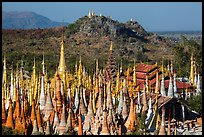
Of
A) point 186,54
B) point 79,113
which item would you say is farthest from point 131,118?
point 186,54

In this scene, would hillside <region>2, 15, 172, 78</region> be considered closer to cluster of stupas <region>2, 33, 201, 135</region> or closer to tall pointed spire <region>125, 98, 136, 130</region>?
cluster of stupas <region>2, 33, 201, 135</region>

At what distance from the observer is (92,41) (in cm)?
7194

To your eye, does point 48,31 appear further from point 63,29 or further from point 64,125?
point 64,125

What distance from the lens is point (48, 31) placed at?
82.4 m

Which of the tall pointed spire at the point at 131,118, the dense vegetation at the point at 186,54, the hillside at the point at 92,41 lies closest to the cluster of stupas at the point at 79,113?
the tall pointed spire at the point at 131,118

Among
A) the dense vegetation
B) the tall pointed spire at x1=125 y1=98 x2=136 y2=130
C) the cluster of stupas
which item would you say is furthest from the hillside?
the tall pointed spire at x1=125 y1=98 x2=136 y2=130

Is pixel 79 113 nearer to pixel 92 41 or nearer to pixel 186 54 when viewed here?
pixel 186 54

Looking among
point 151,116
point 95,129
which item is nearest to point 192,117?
point 151,116

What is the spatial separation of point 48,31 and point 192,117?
61.5 meters

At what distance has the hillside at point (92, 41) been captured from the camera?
64.9 m

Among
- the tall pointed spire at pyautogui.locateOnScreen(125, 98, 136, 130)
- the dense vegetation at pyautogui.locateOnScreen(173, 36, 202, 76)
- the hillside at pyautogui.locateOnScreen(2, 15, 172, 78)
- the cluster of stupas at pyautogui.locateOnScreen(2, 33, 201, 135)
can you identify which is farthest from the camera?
the hillside at pyautogui.locateOnScreen(2, 15, 172, 78)

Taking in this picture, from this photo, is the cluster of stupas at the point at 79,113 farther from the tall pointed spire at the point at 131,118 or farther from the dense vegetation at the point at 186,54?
the dense vegetation at the point at 186,54

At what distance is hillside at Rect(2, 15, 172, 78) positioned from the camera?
6488cm

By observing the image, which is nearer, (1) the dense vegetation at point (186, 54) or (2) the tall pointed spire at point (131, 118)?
(2) the tall pointed spire at point (131, 118)
